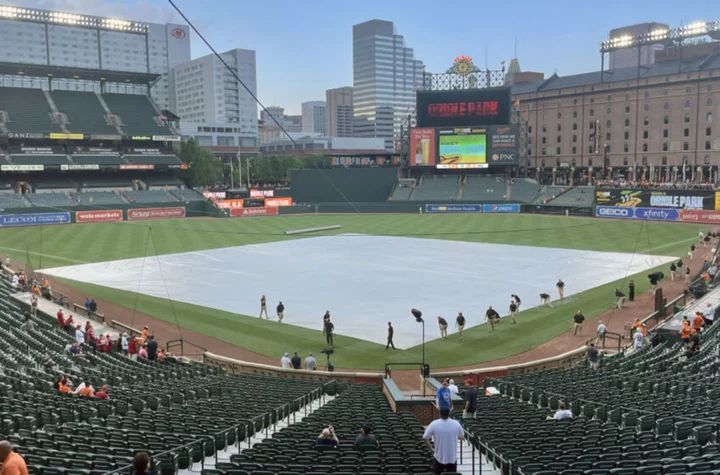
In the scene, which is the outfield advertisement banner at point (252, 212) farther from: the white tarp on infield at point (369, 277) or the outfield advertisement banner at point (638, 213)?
the outfield advertisement banner at point (638, 213)

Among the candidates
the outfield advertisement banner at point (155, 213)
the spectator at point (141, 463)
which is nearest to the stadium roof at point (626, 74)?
the outfield advertisement banner at point (155, 213)

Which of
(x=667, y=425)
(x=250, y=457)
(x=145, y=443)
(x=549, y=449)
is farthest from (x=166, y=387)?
(x=667, y=425)

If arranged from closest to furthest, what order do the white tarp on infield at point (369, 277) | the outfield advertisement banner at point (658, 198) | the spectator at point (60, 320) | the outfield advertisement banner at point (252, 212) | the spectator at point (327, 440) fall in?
1. the spectator at point (327, 440)
2. the spectator at point (60, 320)
3. the white tarp on infield at point (369, 277)
4. the outfield advertisement banner at point (658, 198)
5. the outfield advertisement banner at point (252, 212)

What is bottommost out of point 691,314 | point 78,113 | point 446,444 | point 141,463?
point 691,314

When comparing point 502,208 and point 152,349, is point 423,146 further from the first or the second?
point 152,349

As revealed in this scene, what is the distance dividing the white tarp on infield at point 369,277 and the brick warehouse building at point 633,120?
59054 mm

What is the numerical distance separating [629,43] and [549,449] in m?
109

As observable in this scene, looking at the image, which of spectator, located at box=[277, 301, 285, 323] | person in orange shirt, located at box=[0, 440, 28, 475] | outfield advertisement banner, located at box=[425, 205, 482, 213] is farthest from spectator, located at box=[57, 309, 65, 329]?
outfield advertisement banner, located at box=[425, 205, 482, 213]

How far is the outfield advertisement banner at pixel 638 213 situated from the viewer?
235ft

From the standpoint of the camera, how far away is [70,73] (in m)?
95.2

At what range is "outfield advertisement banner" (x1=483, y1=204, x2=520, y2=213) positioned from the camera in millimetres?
88938

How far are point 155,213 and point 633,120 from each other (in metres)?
79.6

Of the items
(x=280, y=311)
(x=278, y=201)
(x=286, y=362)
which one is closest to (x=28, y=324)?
(x=280, y=311)

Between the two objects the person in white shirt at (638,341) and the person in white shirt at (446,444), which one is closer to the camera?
the person in white shirt at (446,444)
